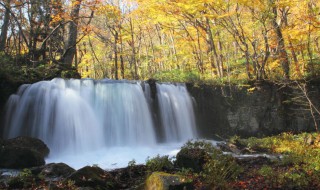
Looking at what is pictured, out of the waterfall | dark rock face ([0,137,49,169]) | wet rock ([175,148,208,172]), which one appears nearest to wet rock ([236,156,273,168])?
wet rock ([175,148,208,172])

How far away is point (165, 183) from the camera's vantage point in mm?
4875

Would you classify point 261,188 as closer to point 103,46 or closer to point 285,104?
point 285,104

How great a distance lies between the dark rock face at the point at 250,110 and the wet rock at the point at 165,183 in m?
10.8

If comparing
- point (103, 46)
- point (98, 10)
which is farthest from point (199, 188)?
point (103, 46)

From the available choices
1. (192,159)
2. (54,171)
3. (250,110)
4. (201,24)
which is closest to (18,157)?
(54,171)

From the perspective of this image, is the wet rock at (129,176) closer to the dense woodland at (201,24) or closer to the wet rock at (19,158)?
the wet rock at (19,158)

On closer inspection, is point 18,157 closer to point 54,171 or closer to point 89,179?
point 54,171

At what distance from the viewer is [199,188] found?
5816 mm

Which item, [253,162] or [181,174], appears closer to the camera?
[181,174]

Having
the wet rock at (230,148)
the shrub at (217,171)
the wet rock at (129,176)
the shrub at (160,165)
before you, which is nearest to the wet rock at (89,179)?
the wet rock at (129,176)

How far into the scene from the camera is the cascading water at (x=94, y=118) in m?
11.4

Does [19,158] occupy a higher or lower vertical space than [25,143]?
lower

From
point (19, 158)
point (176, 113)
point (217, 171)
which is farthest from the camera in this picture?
point (176, 113)

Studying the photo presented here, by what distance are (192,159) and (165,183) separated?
2.78m
